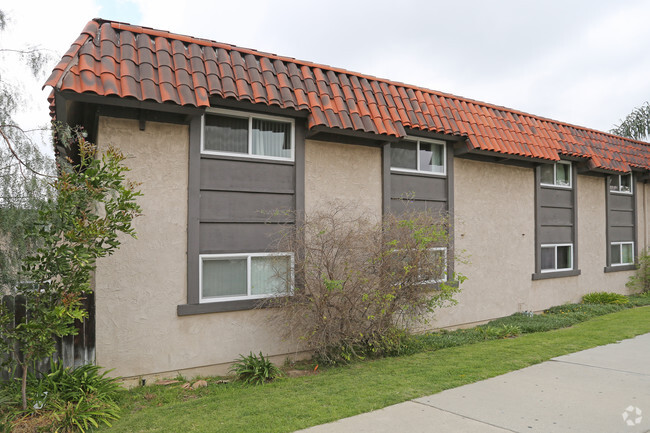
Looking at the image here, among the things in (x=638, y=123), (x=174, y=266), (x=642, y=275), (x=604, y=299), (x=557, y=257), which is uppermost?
(x=638, y=123)

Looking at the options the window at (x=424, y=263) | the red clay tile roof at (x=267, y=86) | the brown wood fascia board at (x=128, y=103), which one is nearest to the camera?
the brown wood fascia board at (x=128, y=103)

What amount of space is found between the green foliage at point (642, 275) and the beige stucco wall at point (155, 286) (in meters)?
14.6

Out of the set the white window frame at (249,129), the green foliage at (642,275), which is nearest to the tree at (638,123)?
the green foliage at (642,275)

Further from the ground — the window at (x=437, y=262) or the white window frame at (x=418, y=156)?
the white window frame at (x=418, y=156)

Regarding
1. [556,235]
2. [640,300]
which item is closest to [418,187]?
[556,235]

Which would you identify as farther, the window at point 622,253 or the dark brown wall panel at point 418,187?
the window at point 622,253

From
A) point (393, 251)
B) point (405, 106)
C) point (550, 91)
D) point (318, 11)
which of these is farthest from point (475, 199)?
point (550, 91)

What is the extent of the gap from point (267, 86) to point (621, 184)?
1367 centimetres

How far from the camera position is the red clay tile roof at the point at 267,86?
21.8 ft

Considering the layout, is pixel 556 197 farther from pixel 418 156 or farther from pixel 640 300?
pixel 418 156

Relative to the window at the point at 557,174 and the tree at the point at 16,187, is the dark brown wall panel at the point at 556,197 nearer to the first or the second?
the window at the point at 557,174

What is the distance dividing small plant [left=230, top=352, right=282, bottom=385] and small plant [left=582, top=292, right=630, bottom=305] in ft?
35.0

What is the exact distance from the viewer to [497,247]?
37.3ft

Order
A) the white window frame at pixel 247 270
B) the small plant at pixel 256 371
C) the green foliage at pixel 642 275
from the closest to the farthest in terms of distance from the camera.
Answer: the small plant at pixel 256 371 → the white window frame at pixel 247 270 → the green foliage at pixel 642 275
